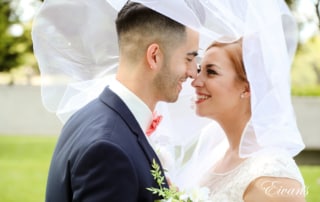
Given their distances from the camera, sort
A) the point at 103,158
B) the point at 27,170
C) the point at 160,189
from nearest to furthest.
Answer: the point at 103,158 → the point at 160,189 → the point at 27,170

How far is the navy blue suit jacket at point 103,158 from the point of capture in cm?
219

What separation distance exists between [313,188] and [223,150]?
25.6 ft

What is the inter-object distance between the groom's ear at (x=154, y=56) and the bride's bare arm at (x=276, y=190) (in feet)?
3.19

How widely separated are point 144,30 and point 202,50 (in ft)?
2.86

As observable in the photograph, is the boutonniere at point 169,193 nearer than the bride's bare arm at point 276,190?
Yes

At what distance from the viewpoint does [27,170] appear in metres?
12.8

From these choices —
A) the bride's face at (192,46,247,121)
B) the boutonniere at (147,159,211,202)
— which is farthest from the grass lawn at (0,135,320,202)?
the boutonniere at (147,159,211,202)

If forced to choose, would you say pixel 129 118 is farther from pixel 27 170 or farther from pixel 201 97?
pixel 27 170

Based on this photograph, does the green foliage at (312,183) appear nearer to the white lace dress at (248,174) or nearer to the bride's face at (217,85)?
the white lace dress at (248,174)

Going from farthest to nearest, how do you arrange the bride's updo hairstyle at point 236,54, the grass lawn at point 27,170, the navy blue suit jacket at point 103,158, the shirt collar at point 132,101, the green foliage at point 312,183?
the grass lawn at point 27,170
the green foliage at point 312,183
the bride's updo hairstyle at point 236,54
the shirt collar at point 132,101
the navy blue suit jacket at point 103,158

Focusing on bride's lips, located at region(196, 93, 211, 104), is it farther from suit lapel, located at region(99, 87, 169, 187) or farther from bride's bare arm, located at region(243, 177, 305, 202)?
suit lapel, located at region(99, 87, 169, 187)

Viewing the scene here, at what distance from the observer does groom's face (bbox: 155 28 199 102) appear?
8.21 ft

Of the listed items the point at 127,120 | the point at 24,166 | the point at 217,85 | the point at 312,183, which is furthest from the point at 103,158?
the point at 24,166

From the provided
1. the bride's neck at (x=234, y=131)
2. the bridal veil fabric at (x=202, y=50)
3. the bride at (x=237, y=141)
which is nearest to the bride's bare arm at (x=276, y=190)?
the bride at (x=237, y=141)
